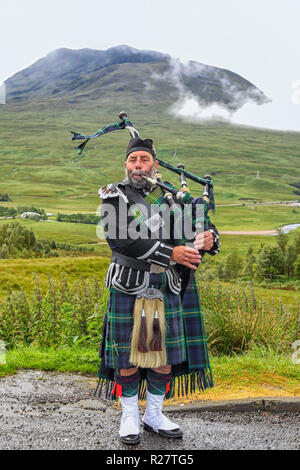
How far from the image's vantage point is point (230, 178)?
167750 mm

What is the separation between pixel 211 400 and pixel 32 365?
2564 millimetres

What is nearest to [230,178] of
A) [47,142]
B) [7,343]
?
[47,142]

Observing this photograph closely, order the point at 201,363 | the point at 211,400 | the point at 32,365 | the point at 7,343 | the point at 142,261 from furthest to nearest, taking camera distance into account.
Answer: the point at 7,343, the point at 32,365, the point at 211,400, the point at 201,363, the point at 142,261

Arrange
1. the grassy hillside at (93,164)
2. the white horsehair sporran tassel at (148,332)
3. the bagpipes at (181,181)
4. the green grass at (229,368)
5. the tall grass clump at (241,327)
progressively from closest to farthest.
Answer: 1. the white horsehair sporran tassel at (148,332)
2. the bagpipes at (181,181)
3. the green grass at (229,368)
4. the tall grass clump at (241,327)
5. the grassy hillside at (93,164)

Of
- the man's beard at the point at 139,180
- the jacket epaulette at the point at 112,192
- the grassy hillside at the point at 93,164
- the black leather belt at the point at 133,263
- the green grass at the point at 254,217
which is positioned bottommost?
the black leather belt at the point at 133,263

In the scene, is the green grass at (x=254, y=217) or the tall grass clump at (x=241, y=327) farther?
the green grass at (x=254, y=217)

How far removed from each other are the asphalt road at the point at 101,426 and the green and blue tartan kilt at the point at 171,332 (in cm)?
45

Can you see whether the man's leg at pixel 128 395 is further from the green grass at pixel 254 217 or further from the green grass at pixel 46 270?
the green grass at pixel 254 217

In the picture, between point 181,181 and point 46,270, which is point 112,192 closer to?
point 181,181

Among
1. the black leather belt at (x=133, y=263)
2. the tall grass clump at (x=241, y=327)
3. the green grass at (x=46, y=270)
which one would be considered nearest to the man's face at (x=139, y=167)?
the black leather belt at (x=133, y=263)

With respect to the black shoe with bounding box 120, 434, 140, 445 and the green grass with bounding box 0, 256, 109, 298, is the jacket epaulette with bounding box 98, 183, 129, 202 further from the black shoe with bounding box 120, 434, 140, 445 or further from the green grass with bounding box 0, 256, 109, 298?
the green grass with bounding box 0, 256, 109, 298

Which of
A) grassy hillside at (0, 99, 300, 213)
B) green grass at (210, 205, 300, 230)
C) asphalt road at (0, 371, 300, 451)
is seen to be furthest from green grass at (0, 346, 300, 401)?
grassy hillside at (0, 99, 300, 213)

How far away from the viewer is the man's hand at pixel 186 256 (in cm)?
357

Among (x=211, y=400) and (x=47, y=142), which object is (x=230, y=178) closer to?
(x=47, y=142)
